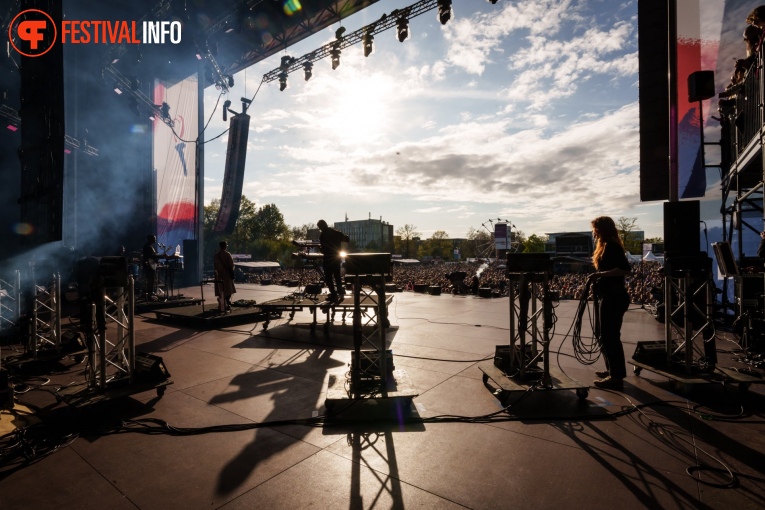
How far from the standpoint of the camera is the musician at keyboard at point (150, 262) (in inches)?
511

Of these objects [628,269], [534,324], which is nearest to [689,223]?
[628,269]

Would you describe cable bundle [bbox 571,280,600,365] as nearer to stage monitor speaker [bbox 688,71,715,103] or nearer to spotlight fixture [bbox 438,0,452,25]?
stage monitor speaker [bbox 688,71,715,103]

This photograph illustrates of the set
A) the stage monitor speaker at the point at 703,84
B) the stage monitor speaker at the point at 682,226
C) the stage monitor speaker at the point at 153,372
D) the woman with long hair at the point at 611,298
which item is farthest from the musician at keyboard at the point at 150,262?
the stage monitor speaker at the point at 703,84

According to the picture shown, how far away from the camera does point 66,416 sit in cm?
406

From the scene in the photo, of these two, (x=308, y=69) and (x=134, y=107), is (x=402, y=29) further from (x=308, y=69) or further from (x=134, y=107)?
(x=134, y=107)

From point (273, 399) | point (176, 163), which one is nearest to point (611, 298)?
point (273, 399)

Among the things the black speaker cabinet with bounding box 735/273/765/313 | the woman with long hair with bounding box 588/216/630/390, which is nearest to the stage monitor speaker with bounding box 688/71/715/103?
the black speaker cabinet with bounding box 735/273/765/313

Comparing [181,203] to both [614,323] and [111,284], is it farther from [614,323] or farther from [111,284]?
[614,323]

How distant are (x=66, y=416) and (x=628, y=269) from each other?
23.5 ft

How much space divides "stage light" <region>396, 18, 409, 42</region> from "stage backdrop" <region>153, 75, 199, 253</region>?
15.1 meters

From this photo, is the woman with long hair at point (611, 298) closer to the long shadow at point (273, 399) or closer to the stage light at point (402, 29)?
the long shadow at point (273, 399)

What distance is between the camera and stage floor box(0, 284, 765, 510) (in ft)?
8.47

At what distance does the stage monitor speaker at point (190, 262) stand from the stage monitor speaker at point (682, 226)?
952 inches

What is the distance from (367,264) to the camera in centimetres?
439
